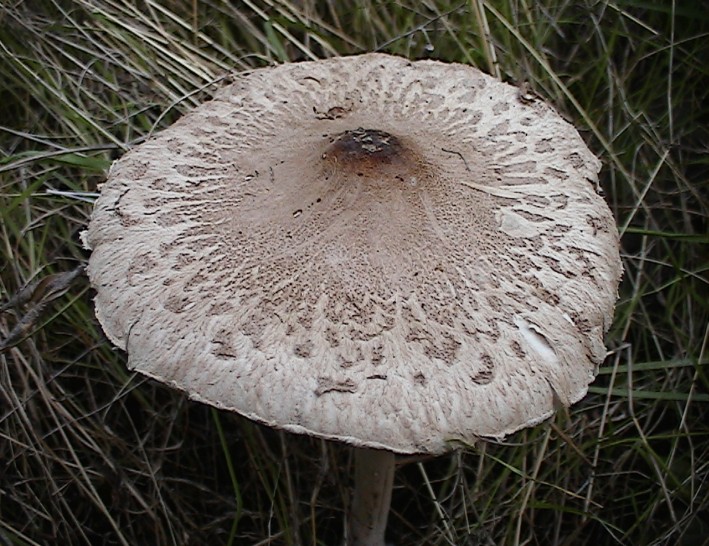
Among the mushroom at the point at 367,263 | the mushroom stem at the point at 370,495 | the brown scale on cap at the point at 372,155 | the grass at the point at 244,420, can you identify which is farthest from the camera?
the grass at the point at 244,420

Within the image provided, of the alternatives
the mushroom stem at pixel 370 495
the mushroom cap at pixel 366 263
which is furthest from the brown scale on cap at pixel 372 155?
the mushroom stem at pixel 370 495

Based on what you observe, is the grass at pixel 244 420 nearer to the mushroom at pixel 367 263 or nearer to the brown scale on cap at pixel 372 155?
the mushroom at pixel 367 263

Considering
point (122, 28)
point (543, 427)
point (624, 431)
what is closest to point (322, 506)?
point (543, 427)

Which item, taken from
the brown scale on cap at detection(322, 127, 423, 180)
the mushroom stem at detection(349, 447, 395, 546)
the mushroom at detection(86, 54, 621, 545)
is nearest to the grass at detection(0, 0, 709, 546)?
the mushroom stem at detection(349, 447, 395, 546)

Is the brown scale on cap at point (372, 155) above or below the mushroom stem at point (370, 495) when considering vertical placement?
above

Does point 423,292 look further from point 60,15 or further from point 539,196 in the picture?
point 60,15

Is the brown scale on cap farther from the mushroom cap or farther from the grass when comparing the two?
the grass

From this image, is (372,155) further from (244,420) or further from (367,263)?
(244,420)
